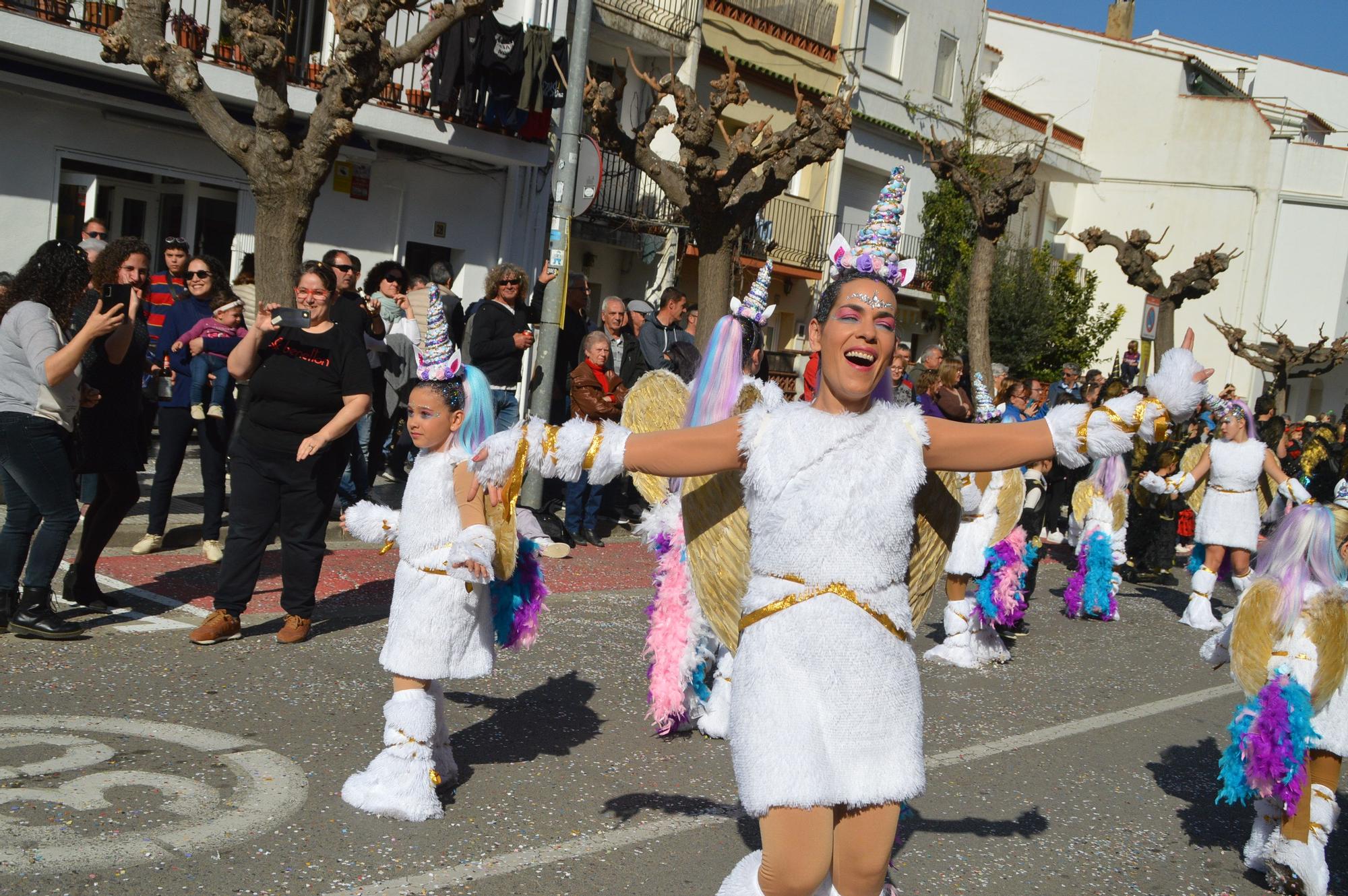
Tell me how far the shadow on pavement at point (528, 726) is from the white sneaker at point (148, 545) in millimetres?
3329

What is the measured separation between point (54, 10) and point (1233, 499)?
12411 millimetres

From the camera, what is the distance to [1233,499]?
10.9m

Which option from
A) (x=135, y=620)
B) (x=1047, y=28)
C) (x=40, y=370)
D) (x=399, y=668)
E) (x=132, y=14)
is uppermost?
(x=1047, y=28)

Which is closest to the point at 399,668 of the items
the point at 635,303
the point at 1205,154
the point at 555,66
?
the point at 635,303

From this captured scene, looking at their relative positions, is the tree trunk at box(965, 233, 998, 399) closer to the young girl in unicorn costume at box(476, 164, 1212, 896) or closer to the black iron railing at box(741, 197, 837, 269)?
the black iron railing at box(741, 197, 837, 269)

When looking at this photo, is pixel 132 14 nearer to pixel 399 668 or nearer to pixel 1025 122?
pixel 399 668

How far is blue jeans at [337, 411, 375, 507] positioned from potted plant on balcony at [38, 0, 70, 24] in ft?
19.7

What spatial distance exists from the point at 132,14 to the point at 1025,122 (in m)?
27.5

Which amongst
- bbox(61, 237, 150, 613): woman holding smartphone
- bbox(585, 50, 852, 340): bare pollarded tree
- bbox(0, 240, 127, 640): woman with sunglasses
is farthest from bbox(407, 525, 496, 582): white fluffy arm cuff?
bbox(585, 50, 852, 340): bare pollarded tree

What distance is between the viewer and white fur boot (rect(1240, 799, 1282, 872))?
5.14m

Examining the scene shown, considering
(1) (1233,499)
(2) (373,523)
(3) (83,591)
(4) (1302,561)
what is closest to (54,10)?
(3) (83,591)

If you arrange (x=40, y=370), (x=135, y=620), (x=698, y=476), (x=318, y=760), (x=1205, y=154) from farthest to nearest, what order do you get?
(x=1205, y=154)
(x=135, y=620)
(x=40, y=370)
(x=318, y=760)
(x=698, y=476)

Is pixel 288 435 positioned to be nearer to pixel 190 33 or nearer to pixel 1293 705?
pixel 1293 705

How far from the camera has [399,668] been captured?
4.76 m
